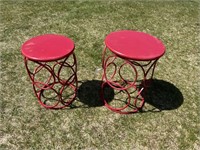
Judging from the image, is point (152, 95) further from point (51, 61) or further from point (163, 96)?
point (51, 61)

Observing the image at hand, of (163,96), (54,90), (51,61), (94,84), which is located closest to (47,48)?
(51,61)

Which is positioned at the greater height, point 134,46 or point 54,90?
point 134,46

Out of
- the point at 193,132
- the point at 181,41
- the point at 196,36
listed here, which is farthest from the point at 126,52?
the point at 196,36

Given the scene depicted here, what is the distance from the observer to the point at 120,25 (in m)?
6.46

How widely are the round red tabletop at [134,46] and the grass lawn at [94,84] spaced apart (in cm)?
96

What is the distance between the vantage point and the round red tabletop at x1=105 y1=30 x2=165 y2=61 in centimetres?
362

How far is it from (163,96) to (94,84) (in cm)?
112

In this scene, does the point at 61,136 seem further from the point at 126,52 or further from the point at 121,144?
the point at 126,52

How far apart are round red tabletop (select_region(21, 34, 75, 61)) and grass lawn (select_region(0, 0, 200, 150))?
0.91 metres

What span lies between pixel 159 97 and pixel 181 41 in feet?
6.68

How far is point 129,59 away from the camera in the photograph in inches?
143

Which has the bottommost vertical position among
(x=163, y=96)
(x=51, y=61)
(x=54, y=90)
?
(x=163, y=96)

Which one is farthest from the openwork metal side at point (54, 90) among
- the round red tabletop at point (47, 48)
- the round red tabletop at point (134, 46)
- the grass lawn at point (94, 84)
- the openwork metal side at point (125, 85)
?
the round red tabletop at point (134, 46)

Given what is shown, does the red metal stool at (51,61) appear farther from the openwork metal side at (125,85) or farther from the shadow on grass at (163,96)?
the shadow on grass at (163,96)
